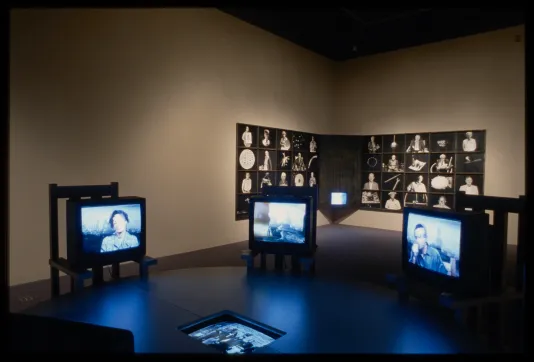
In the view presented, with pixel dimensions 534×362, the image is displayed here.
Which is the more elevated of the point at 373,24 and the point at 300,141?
the point at 373,24

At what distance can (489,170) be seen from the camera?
5.90 metres

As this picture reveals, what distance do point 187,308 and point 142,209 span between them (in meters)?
0.95

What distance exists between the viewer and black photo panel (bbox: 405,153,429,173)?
661 cm

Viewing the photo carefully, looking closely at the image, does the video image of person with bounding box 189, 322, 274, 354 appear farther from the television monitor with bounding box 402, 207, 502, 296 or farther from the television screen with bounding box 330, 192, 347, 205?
the television screen with bounding box 330, 192, 347, 205

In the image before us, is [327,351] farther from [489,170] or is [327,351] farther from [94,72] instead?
[489,170]

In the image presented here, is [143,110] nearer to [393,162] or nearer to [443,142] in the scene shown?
[393,162]

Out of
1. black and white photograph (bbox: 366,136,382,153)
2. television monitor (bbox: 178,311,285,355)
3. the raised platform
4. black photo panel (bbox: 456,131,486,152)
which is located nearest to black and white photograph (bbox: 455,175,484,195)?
black photo panel (bbox: 456,131,486,152)

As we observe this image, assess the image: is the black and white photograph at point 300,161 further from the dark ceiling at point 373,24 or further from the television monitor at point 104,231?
the television monitor at point 104,231

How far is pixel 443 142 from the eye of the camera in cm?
642

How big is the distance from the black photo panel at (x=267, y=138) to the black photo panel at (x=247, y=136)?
0.10m

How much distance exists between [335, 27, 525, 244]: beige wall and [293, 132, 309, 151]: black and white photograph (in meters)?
1.13

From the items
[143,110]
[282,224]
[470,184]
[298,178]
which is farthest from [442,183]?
[143,110]

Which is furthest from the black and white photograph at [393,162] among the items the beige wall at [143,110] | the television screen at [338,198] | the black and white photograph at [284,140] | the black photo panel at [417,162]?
the beige wall at [143,110]

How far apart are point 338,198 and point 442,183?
2.00 metres
